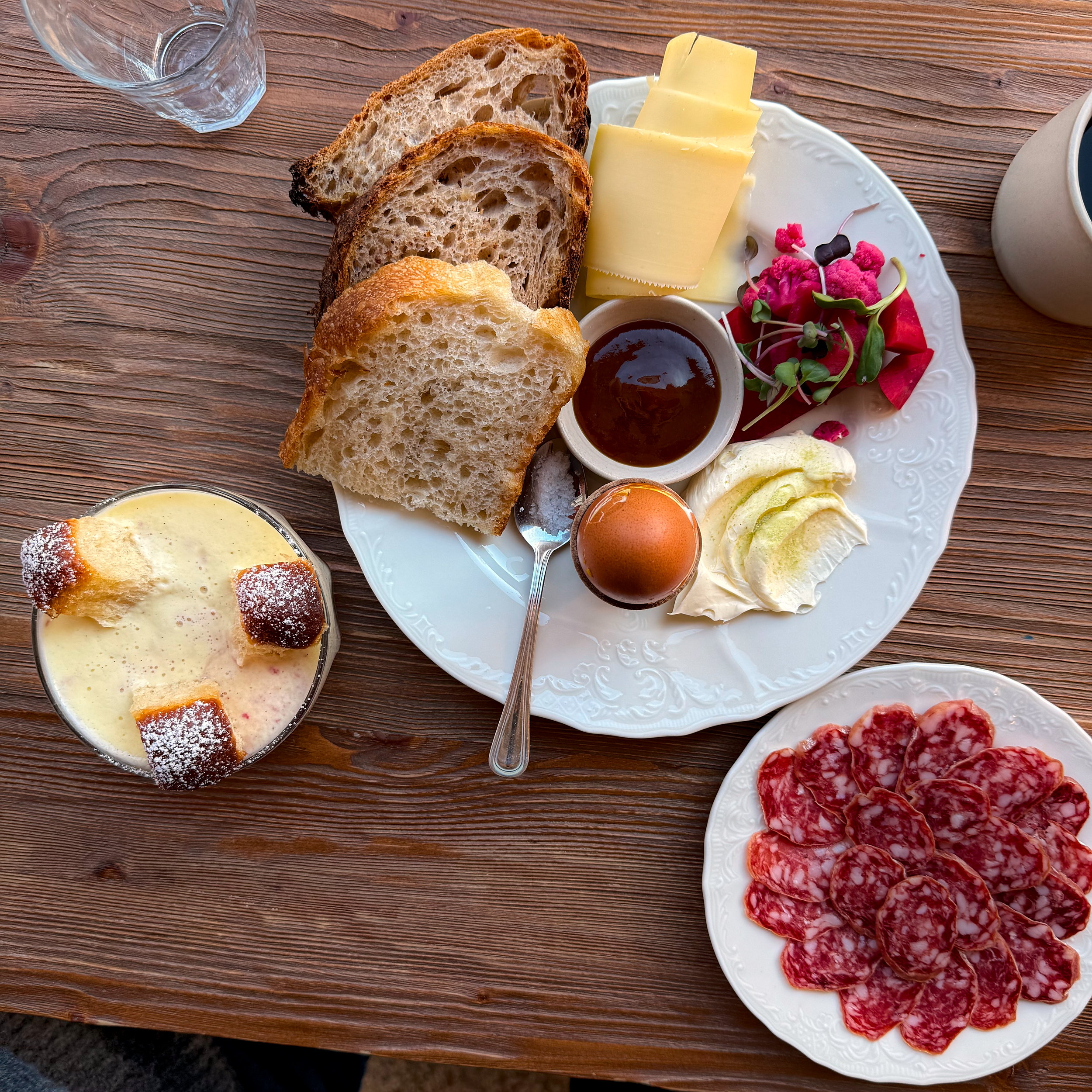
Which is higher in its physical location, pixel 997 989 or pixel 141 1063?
pixel 997 989

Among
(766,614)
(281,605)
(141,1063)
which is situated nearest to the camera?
(281,605)

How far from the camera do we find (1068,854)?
1.41m

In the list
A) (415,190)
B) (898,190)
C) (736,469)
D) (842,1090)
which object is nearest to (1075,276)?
(898,190)

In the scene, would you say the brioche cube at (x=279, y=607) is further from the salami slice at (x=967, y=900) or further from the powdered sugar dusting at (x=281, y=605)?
the salami slice at (x=967, y=900)

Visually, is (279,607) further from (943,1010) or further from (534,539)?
(943,1010)

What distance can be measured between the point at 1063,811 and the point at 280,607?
1514mm

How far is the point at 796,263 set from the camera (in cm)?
132

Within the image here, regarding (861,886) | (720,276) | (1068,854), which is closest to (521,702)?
(861,886)

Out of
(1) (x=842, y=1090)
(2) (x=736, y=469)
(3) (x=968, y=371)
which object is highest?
(3) (x=968, y=371)

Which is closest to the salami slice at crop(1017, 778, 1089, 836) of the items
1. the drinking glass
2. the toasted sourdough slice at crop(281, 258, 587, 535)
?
the toasted sourdough slice at crop(281, 258, 587, 535)

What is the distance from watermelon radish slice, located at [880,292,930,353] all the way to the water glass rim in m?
1.29

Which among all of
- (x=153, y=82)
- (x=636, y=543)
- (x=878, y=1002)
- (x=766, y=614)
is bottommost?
(x=878, y=1002)

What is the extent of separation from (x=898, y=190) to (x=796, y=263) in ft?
0.83

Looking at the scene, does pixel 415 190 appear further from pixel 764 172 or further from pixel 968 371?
pixel 968 371
